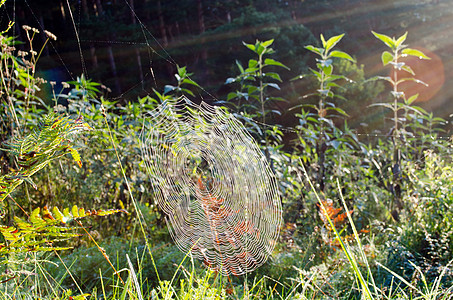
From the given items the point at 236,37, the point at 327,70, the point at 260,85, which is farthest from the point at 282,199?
the point at 236,37

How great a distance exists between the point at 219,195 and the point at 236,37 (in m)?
12.7

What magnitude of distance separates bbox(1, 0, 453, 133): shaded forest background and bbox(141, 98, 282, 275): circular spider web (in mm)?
2406

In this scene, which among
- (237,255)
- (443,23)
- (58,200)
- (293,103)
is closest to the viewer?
(237,255)

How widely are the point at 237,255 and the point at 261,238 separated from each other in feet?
0.59

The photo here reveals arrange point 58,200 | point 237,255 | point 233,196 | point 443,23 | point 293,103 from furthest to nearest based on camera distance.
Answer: point 443,23, point 293,103, point 58,200, point 233,196, point 237,255

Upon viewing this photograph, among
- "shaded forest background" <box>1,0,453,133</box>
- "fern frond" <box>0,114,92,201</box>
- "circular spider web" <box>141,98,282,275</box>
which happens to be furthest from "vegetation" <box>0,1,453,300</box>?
"shaded forest background" <box>1,0,453,133</box>

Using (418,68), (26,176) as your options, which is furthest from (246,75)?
(418,68)

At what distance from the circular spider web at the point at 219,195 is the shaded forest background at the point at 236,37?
94.7 inches

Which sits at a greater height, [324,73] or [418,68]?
[324,73]

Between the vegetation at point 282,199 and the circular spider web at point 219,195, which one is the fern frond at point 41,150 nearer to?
the vegetation at point 282,199

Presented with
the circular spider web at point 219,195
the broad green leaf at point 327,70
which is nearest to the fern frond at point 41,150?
the circular spider web at point 219,195

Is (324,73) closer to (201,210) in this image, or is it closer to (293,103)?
(201,210)

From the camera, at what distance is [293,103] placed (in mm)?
13734

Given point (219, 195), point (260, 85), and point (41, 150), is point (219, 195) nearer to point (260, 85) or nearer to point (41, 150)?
point (260, 85)
